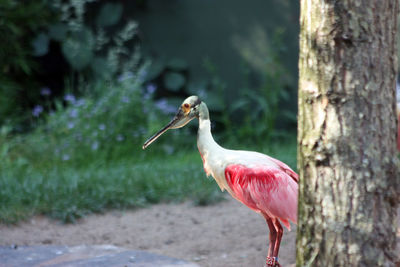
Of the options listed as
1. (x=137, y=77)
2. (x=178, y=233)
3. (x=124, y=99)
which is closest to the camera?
(x=178, y=233)

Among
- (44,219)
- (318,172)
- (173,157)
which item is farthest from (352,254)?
(173,157)

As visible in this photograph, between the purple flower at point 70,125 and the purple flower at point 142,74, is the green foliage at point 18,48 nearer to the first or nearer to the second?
the purple flower at point 70,125

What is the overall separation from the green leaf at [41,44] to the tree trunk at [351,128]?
527 centimetres

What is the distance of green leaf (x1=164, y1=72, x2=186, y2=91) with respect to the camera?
23.9 feet

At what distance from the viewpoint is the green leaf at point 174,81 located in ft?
23.9

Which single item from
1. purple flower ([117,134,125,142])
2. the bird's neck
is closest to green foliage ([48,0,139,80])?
purple flower ([117,134,125,142])

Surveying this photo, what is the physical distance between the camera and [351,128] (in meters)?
2.24

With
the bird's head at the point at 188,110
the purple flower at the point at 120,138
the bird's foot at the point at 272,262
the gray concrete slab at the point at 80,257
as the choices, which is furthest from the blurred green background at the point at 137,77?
the bird's foot at the point at 272,262

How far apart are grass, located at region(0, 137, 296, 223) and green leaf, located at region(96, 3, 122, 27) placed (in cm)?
248

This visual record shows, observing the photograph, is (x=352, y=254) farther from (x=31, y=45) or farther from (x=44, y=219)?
(x=31, y=45)

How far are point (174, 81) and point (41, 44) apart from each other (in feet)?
5.42

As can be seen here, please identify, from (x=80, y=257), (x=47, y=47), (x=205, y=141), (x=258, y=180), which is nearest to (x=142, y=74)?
(x=47, y=47)

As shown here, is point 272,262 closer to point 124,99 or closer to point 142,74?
point 124,99

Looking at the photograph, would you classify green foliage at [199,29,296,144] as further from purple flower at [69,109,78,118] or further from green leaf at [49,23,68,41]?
green leaf at [49,23,68,41]
